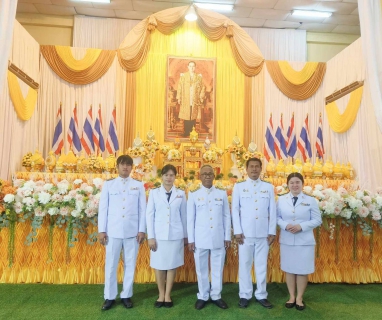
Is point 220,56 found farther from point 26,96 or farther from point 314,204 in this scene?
point 314,204

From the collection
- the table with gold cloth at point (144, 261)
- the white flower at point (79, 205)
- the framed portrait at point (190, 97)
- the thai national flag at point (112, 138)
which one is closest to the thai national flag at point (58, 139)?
the thai national flag at point (112, 138)

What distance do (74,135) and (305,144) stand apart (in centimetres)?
603

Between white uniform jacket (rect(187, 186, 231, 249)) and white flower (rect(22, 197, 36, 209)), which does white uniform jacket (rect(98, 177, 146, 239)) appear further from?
white flower (rect(22, 197, 36, 209))

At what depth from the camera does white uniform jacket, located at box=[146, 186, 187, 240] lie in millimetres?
3260

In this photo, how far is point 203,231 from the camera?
128 inches

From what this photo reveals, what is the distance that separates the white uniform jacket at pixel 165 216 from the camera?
10.7 feet

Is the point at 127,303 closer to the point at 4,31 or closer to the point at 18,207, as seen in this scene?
the point at 18,207

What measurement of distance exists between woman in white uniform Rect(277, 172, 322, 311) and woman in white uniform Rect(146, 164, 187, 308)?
3.33ft

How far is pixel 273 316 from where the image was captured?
3.09 m

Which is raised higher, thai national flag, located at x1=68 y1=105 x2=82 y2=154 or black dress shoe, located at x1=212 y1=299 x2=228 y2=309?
thai national flag, located at x1=68 y1=105 x2=82 y2=154

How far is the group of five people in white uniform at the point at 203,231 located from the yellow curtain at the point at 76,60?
610cm

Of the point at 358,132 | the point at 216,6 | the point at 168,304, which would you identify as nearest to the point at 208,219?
the point at 168,304

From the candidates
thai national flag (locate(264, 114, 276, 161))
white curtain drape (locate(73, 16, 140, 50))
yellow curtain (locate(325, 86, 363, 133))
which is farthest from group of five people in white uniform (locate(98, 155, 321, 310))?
white curtain drape (locate(73, 16, 140, 50))

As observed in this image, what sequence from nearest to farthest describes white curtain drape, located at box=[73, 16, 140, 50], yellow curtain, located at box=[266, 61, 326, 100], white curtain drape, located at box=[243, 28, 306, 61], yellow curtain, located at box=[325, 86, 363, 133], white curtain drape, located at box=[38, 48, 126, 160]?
yellow curtain, located at box=[325, 86, 363, 133] → white curtain drape, located at box=[38, 48, 126, 160] → yellow curtain, located at box=[266, 61, 326, 100] → white curtain drape, located at box=[73, 16, 140, 50] → white curtain drape, located at box=[243, 28, 306, 61]
